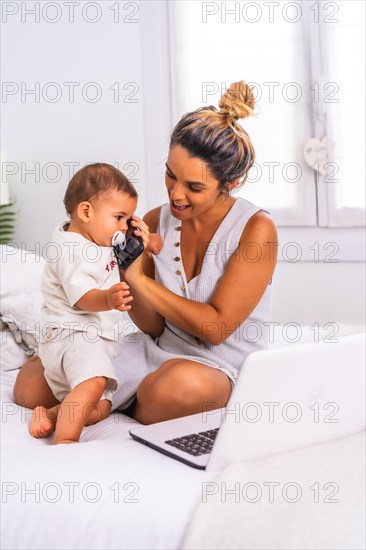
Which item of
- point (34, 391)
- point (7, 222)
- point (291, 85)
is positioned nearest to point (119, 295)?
point (34, 391)

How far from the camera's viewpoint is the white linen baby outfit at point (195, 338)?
6.10 feet

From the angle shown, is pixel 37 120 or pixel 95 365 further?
pixel 37 120

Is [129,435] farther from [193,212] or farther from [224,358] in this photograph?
[193,212]

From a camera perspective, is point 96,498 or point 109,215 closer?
point 96,498

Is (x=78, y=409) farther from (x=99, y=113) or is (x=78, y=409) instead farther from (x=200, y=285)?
(x=99, y=113)

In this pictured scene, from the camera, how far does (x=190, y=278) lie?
191cm

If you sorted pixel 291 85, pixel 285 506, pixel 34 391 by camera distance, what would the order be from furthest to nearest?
1. pixel 291 85
2. pixel 34 391
3. pixel 285 506

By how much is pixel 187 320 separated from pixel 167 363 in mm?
106

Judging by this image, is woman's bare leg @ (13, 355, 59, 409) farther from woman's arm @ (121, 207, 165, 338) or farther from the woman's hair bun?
the woman's hair bun

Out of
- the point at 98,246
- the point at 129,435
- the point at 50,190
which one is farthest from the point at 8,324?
the point at 50,190

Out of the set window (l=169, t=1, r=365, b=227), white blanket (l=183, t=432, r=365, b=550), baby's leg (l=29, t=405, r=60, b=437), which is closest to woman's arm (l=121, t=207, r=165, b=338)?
baby's leg (l=29, t=405, r=60, b=437)

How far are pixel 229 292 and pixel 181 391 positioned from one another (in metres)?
0.26

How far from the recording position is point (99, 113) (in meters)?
3.42

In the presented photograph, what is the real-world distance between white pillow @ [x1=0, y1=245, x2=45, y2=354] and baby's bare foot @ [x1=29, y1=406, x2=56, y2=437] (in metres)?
0.60
